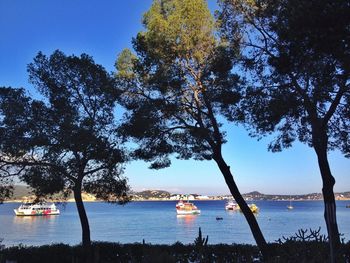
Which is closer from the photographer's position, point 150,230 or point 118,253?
point 118,253

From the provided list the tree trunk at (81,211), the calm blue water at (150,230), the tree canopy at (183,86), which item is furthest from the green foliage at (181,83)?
the calm blue water at (150,230)

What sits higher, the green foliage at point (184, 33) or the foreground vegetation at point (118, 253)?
the green foliage at point (184, 33)

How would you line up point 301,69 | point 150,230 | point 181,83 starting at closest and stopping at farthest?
point 301,69 → point 181,83 → point 150,230

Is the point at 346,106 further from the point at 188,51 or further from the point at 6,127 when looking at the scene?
the point at 6,127

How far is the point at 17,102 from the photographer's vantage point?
53.5 feet

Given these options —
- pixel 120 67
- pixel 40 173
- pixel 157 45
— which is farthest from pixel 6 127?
pixel 157 45

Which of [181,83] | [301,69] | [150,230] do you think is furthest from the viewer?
[150,230]

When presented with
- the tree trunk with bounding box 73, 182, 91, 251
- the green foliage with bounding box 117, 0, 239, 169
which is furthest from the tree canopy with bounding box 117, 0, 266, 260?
the tree trunk with bounding box 73, 182, 91, 251

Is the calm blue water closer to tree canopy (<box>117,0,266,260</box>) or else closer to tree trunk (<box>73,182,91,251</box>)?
tree trunk (<box>73,182,91,251</box>)

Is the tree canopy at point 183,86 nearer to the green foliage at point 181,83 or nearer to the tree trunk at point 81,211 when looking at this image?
Result: the green foliage at point 181,83

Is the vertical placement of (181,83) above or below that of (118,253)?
above

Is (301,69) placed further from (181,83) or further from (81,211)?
(81,211)

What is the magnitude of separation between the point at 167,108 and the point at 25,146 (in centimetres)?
514

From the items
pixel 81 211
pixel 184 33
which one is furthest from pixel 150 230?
pixel 184 33
